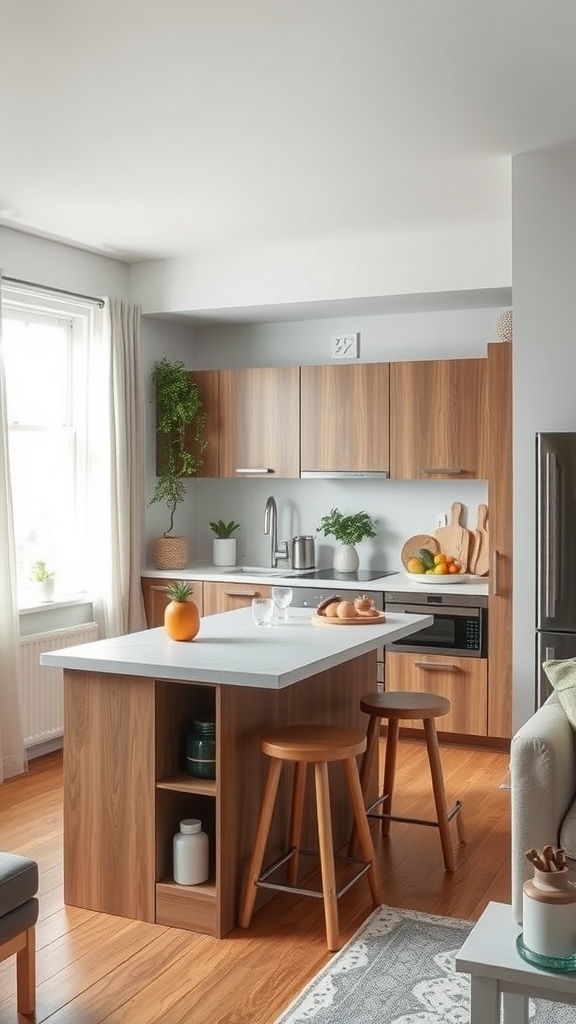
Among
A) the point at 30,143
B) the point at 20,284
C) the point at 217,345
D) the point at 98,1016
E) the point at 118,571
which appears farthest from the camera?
the point at 217,345

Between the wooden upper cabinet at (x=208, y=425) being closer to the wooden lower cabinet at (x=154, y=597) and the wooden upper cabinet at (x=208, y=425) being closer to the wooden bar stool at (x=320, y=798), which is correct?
the wooden lower cabinet at (x=154, y=597)

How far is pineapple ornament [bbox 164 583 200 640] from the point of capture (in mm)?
3529

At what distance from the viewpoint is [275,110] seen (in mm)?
3734

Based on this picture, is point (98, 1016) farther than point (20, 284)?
No

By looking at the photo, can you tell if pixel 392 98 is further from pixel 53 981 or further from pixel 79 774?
pixel 53 981

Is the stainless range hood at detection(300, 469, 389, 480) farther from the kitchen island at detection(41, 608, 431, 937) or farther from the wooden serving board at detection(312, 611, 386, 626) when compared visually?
the kitchen island at detection(41, 608, 431, 937)

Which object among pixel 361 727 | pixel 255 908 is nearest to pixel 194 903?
pixel 255 908

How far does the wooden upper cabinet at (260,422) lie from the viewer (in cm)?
616

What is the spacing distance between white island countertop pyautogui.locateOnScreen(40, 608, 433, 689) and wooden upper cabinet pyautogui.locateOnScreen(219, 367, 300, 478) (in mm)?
2275

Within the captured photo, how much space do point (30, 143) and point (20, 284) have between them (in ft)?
4.28

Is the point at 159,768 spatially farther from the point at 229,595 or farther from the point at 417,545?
the point at 417,545

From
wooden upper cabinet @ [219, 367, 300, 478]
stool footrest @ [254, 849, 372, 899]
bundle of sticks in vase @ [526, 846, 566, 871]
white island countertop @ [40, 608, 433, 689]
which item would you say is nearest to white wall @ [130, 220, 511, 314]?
wooden upper cabinet @ [219, 367, 300, 478]

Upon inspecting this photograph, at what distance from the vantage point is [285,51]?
3234mm

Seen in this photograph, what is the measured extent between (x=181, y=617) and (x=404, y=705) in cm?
91
